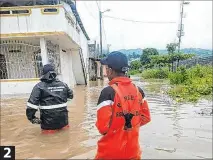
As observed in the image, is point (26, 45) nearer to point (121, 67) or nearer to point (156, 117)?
point (156, 117)

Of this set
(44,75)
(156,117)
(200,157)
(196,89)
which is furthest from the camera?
(196,89)

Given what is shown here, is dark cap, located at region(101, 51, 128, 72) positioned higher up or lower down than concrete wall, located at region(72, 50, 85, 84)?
higher up

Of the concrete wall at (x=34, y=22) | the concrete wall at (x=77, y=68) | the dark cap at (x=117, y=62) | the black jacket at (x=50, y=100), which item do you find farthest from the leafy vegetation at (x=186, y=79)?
the concrete wall at (x=77, y=68)

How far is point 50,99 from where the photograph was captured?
5.21 meters

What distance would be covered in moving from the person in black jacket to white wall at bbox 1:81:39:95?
8.74 m

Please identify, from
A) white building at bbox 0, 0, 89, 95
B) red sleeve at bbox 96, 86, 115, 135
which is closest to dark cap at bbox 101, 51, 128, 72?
red sleeve at bbox 96, 86, 115, 135

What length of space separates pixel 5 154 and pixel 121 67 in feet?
6.12

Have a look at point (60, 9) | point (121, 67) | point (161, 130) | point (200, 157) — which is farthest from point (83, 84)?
point (121, 67)

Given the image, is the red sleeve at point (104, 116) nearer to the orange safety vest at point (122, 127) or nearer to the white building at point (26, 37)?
the orange safety vest at point (122, 127)

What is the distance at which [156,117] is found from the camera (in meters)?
7.75

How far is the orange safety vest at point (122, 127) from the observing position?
2.56 meters

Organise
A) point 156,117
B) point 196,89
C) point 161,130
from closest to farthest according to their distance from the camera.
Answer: point 161,130, point 156,117, point 196,89

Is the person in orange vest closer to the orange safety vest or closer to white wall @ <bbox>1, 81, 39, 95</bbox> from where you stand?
the orange safety vest

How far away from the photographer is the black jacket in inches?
203
